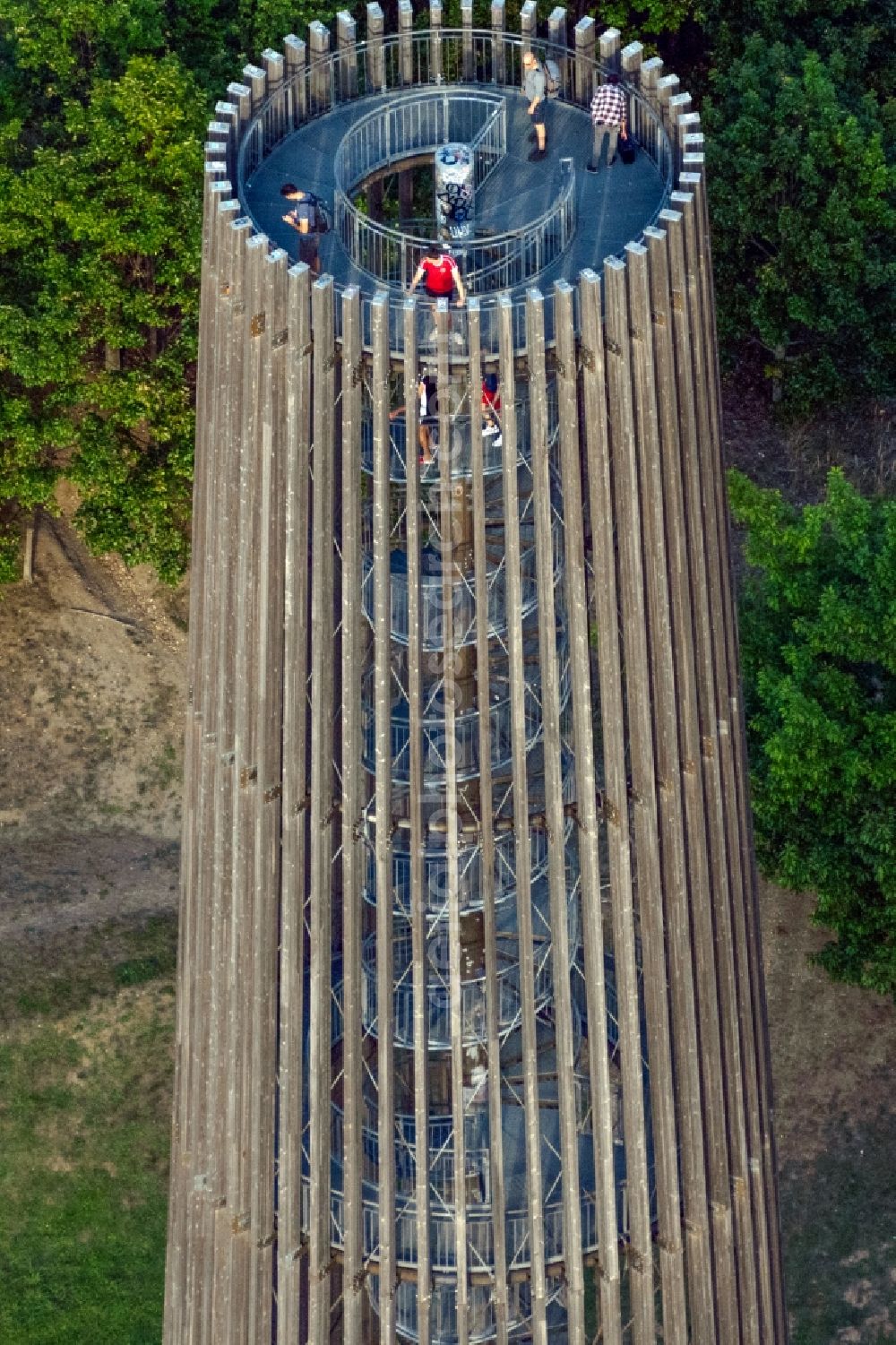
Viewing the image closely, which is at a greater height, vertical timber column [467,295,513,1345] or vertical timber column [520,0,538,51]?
vertical timber column [520,0,538,51]

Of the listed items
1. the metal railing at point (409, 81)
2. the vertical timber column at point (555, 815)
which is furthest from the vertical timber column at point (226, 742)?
the vertical timber column at point (555, 815)

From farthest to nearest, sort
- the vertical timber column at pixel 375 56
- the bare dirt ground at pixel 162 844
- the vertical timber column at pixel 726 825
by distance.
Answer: the bare dirt ground at pixel 162 844 → the vertical timber column at pixel 375 56 → the vertical timber column at pixel 726 825

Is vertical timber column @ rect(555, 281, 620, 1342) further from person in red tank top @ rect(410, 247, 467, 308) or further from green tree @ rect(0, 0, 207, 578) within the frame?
green tree @ rect(0, 0, 207, 578)

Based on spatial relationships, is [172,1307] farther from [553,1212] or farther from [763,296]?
[763,296]

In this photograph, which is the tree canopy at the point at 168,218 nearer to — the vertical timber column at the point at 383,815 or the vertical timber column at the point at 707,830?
the vertical timber column at the point at 707,830

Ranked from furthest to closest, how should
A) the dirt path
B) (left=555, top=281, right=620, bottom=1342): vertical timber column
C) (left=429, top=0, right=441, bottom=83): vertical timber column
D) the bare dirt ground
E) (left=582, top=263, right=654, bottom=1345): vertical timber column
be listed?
the dirt path
the bare dirt ground
(left=429, top=0, right=441, bottom=83): vertical timber column
(left=582, top=263, right=654, bottom=1345): vertical timber column
(left=555, top=281, right=620, bottom=1342): vertical timber column

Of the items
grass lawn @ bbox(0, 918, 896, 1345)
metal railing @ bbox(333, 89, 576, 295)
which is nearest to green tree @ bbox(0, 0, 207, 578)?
grass lawn @ bbox(0, 918, 896, 1345)

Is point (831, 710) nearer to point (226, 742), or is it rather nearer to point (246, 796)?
point (226, 742)
